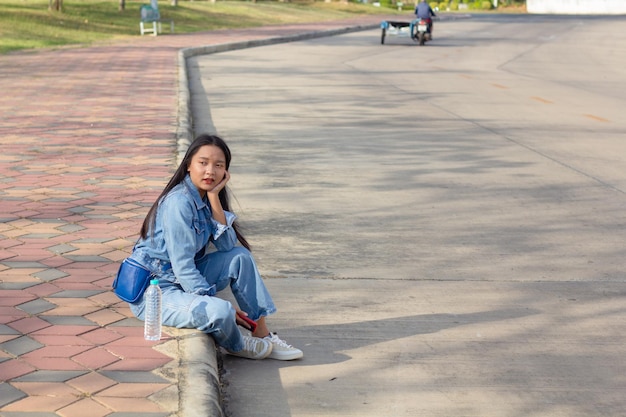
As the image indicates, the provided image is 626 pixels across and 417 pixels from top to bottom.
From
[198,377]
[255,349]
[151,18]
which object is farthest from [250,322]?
[151,18]

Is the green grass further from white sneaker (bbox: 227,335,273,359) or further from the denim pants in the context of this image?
white sneaker (bbox: 227,335,273,359)

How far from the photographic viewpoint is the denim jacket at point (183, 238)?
5.24 meters

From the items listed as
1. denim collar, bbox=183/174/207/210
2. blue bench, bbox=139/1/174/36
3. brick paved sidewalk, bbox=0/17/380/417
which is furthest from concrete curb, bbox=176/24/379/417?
blue bench, bbox=139/1/174/36

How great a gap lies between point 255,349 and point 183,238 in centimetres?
62

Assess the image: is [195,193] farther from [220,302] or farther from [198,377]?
[198,377]

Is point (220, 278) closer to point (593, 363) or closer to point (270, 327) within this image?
point (270, 327)

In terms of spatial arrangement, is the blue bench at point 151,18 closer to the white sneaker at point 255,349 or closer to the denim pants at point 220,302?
the denim pants at point 220,302

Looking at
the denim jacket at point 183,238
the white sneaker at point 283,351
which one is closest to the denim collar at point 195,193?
the denim jacket at point 183,238

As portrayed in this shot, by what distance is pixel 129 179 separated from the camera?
9.15m

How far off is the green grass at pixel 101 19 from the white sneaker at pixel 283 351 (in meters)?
22.4

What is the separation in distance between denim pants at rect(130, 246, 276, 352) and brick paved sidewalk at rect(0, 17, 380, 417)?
0.15 metres

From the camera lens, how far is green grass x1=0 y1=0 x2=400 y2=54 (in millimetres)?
30625

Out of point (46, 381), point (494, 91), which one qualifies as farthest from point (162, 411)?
point (494, 91)

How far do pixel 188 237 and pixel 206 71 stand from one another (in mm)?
17759
